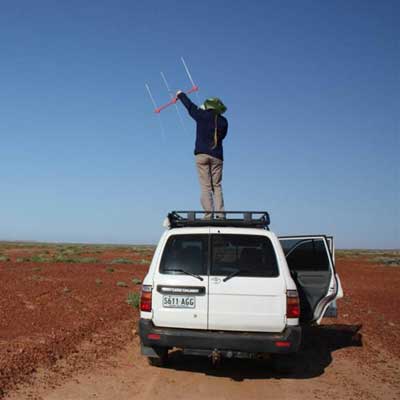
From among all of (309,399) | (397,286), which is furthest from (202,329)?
(397,286)

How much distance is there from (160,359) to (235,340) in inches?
56.4

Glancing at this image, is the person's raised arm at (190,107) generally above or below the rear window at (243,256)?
above

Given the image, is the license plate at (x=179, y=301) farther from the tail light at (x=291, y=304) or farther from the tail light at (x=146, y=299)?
the tail light at (x=291, y=304)

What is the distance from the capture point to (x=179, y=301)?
5.75 metres

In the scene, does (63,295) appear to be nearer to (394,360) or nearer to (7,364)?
(7,364)

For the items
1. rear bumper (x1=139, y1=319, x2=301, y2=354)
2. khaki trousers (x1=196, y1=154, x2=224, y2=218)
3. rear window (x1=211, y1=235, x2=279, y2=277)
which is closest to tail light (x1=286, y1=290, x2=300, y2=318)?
rear bumper (x1=139, y1=319, x2=301, y2=354)

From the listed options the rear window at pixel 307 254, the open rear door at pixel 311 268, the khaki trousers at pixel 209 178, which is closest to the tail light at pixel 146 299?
the open rear door at pixel 311 268

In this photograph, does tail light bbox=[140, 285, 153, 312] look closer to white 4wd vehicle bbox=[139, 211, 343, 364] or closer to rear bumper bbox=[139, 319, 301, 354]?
white 4wd vehicle bbox=[139, 211, 343, 364]

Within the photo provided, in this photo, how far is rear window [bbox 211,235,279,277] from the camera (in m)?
5.79

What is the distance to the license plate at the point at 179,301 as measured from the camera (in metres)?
5.72

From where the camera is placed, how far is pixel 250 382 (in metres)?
6.11

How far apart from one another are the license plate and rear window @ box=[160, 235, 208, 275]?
0.31m

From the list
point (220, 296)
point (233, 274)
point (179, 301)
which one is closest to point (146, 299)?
point (179, 301)

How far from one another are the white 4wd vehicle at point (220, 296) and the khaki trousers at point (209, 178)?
7.70 feet
